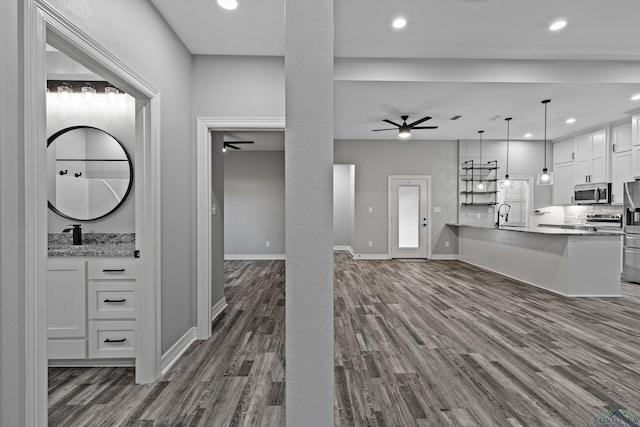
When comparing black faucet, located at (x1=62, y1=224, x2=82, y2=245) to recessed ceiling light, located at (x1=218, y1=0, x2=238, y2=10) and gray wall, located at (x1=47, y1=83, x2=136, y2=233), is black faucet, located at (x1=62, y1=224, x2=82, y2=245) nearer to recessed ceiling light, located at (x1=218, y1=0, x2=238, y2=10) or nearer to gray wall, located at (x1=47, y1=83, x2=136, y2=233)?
gray wall, located at (x1=47, y1=83, x2=136, y2=233)

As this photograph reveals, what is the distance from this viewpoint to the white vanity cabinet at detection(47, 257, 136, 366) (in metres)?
2.38

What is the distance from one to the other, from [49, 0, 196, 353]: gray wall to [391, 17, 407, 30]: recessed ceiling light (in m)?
1.99

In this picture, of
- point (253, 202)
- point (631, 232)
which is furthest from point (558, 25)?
point (253, 202)

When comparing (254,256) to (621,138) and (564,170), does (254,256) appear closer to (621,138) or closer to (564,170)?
(564,170)

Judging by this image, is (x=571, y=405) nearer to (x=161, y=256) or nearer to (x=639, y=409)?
(x=639, y=409)

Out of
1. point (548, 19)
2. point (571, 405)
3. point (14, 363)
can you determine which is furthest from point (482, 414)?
point (548, 19)

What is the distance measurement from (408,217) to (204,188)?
18.9 ft

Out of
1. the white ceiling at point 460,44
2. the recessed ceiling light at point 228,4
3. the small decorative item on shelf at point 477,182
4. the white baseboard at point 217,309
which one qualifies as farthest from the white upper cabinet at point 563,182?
the recessed ceiling light at point 228,4

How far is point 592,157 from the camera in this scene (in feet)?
21.4

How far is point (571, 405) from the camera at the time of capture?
76.0 inches

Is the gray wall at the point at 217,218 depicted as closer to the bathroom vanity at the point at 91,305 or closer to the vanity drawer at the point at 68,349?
the bathroom vanity at the point at 91,305

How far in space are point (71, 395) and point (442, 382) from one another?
246 cm

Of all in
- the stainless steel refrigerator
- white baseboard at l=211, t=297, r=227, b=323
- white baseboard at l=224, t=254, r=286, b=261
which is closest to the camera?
white baseboard at l=211, t=297, r=227, b=323

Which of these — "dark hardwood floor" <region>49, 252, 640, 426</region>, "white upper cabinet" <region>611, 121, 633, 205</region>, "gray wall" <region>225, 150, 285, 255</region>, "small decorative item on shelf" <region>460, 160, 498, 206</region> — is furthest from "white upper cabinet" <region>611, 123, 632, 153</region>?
"gray wall" <region>225, 150, 285, 255</region>
